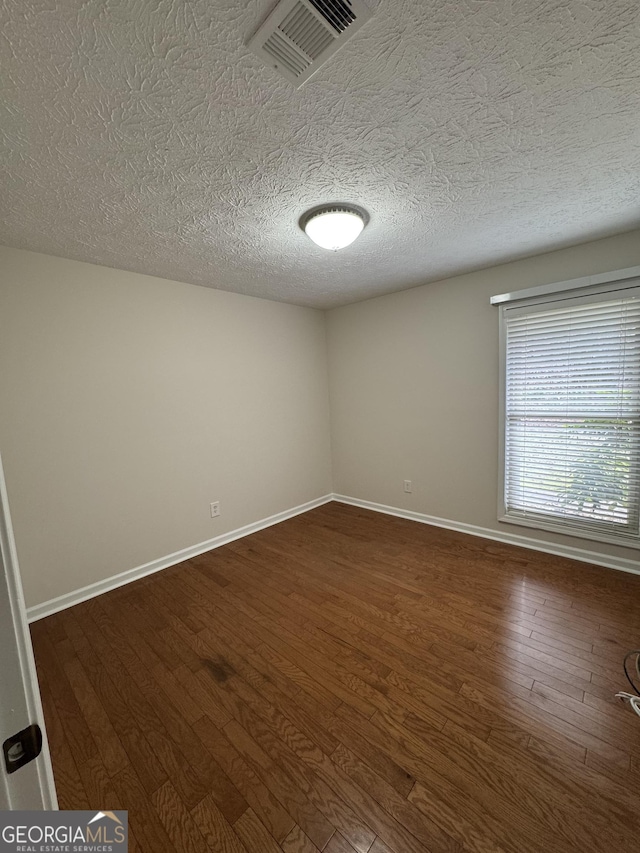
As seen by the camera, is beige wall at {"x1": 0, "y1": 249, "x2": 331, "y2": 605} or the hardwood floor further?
beige wall at {"x1": 0, "y1": 249, "x2": 331, "y2": 605}

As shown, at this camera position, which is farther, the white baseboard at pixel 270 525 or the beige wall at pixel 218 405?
the white baseboard at pixel 270 525

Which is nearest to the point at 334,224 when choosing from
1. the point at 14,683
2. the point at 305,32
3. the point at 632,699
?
the point at 305,32

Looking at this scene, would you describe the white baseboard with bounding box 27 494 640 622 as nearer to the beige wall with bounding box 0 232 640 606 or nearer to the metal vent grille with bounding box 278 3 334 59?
the beige wall with bounding box 0 232 640 606

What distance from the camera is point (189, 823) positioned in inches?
42.9

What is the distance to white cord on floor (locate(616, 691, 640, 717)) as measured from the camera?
1.40 metres

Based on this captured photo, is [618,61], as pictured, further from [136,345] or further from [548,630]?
[136,345]

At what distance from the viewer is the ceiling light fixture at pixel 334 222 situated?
1.76 m

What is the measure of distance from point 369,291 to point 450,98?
2284 mm

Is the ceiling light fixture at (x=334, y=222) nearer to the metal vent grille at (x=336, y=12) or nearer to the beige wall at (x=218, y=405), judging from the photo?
the metal vent grille at (x=336, y=12)

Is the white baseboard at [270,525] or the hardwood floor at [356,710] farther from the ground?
the white baseboard at [270,525]

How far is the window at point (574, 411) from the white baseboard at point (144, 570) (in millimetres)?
2422

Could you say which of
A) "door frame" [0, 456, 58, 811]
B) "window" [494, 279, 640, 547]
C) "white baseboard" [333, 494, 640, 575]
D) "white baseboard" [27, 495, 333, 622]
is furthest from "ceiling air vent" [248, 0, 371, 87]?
"white baseboard" [333, 494, 640, 575]

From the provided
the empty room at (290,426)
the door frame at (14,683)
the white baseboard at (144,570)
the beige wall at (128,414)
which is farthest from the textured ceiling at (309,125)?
the white baseboard at (144,570)

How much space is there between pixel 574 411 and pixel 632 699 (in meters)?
1.83
